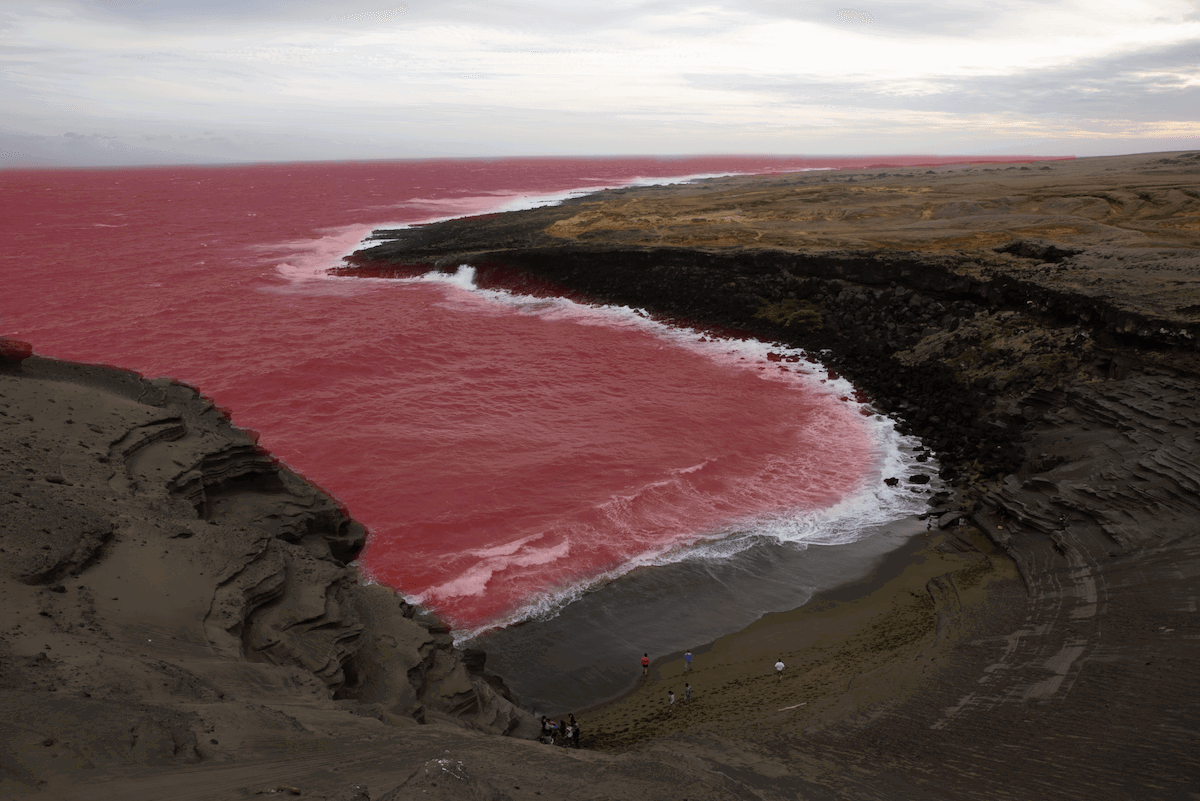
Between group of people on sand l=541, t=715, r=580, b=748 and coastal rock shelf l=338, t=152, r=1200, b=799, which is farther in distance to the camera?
group of people on sand l=541, t=715, r=580, b=748

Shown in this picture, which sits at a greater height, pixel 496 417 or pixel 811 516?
pixel 496 417

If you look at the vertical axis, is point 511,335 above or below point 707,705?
above

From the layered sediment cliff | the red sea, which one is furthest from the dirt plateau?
the red sea

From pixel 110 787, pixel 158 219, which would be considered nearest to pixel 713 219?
pixel 110 787

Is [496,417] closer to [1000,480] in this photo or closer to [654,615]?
[654,615]

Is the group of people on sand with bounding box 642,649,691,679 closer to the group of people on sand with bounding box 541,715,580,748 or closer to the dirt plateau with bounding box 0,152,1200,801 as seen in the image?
the dirt plateau with bounding box 0,152,1200,801

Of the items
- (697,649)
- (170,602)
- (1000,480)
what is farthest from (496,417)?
(170,602)

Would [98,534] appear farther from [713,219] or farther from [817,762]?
[713,219]
